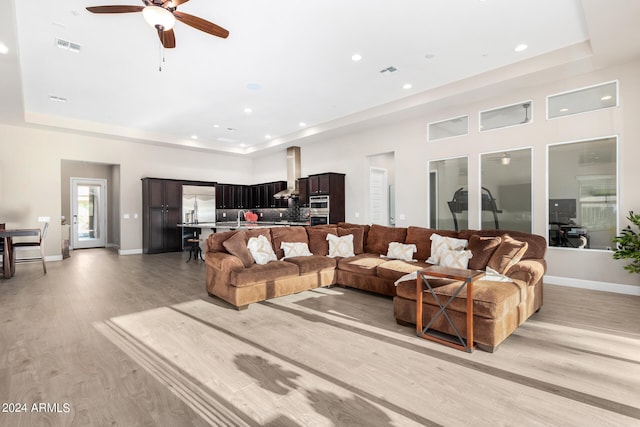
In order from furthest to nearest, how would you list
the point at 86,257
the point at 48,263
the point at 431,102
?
the point at 86,257
the point at 48,263
the point at 431,102

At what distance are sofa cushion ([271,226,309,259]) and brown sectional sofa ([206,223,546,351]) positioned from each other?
0.02 m

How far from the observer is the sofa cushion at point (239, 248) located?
4.20m

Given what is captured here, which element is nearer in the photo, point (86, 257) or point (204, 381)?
point (204, 381)

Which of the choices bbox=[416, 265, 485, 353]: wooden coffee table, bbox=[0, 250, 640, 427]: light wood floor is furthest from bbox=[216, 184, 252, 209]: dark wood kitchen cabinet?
bbox=[416, 265, 485, 353]: wooden coffee table

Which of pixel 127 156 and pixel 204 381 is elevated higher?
pixel 127 156

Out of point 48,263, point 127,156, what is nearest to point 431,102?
point 127,156

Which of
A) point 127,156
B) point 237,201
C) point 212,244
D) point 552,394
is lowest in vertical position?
point 552,394

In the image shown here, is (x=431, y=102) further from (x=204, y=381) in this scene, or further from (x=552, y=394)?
(x=204, y=381)

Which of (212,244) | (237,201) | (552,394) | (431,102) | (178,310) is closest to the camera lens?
(552,394)

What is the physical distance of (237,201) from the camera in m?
11.0

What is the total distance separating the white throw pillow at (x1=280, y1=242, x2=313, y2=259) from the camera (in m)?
4.91

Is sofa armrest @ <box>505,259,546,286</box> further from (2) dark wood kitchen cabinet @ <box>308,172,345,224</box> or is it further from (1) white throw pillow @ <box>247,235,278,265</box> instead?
(2) dark wood kitchen cabinet @ <box>308,172,345,224</box>

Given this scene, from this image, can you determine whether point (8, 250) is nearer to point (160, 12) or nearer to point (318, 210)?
point (160, 12)

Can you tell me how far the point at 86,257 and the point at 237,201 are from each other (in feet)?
15.0
